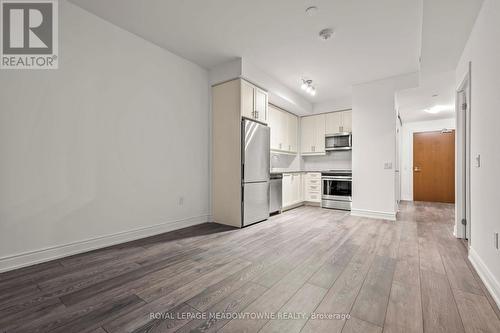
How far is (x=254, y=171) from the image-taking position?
3814mm

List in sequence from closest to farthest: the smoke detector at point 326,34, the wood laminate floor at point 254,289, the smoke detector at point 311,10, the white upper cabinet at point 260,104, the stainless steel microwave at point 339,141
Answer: the wood laminate floor at point 254,289 < the smoke detector at point 311,10 < the smoke detector at point 326,34 < the white upper cabinet at point 260,104 < the stainless steel microwave at point 339,141

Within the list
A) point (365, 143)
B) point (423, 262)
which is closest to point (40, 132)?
point (423, 262)

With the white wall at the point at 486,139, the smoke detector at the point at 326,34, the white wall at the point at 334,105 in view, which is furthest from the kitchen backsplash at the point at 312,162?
the white wall at the point at 486,139

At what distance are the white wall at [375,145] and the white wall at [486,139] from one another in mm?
1730

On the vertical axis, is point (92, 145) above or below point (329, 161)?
above

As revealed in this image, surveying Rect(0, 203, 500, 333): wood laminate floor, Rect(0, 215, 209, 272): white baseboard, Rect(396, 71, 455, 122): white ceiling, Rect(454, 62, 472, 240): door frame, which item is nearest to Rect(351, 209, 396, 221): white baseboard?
Rect(454, 62, 472, 240): door frame

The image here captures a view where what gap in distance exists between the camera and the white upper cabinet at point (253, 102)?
361 centimetres

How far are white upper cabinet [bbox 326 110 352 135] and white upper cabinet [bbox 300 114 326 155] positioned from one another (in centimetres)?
13

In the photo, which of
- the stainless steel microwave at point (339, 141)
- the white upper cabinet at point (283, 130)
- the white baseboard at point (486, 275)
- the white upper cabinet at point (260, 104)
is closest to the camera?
the white baseboard at point (486, 275)

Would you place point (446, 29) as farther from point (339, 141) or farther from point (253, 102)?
point (339, 141)

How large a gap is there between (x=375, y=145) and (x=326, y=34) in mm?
2392

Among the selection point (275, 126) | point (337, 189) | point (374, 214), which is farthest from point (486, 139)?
point (275, 126)

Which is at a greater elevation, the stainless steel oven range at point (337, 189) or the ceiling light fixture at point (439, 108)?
the ceiling light fixture at point (439, 108)

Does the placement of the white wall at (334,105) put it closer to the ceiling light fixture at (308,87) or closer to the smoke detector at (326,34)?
the ceiling light fixture at (308,87)
